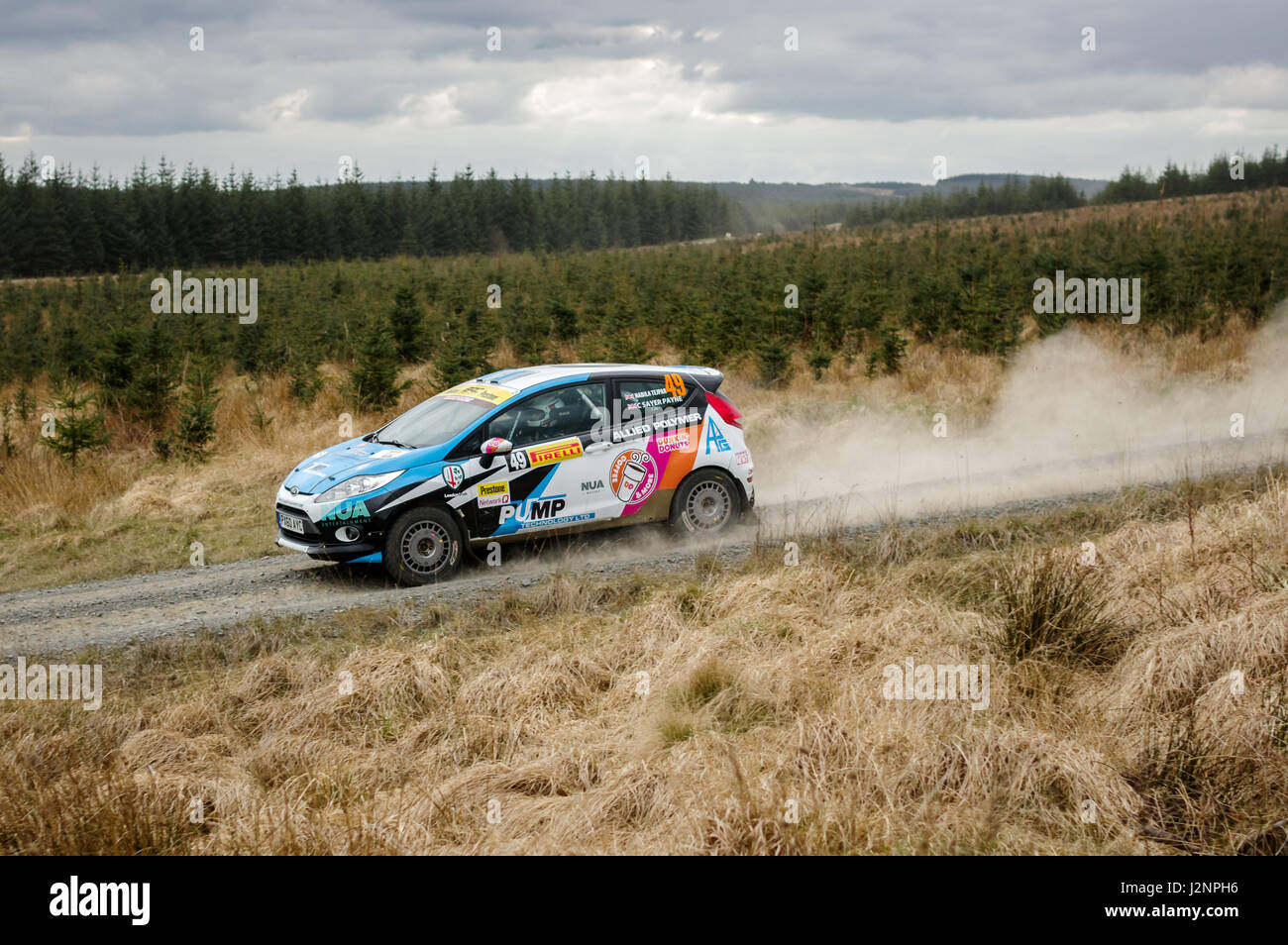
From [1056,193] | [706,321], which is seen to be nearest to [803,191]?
[1056,193]

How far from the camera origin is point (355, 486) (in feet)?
29.4

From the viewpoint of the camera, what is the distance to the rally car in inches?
354

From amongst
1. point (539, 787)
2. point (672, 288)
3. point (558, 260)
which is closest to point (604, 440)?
point (539, 787)

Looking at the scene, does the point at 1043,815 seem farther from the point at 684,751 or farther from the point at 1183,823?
the point at 684,751

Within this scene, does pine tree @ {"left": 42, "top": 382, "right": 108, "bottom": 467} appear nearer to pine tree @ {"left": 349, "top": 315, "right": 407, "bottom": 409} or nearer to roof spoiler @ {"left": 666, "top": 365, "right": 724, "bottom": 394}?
pine tree @ {"left": 349, "top": 315, "right": 407, "bottom": 409}

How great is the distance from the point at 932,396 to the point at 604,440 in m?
9.80

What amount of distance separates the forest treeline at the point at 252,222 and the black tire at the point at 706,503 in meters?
54.7

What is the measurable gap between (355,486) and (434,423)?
119 cm

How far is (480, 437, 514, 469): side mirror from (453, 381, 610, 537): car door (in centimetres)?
6

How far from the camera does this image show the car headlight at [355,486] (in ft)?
29.3

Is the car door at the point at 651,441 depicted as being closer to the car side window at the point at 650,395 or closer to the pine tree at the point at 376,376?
the car side window at the point at 650,395

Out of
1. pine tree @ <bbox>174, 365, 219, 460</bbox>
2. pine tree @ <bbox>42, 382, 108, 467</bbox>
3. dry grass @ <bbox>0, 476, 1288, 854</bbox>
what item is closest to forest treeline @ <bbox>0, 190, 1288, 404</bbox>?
pine tree @ <bbox>174, 365, 219, 460</bbox>

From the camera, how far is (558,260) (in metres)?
47.4

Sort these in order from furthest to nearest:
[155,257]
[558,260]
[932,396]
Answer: [155,257] < [558,260] < [932,396]
